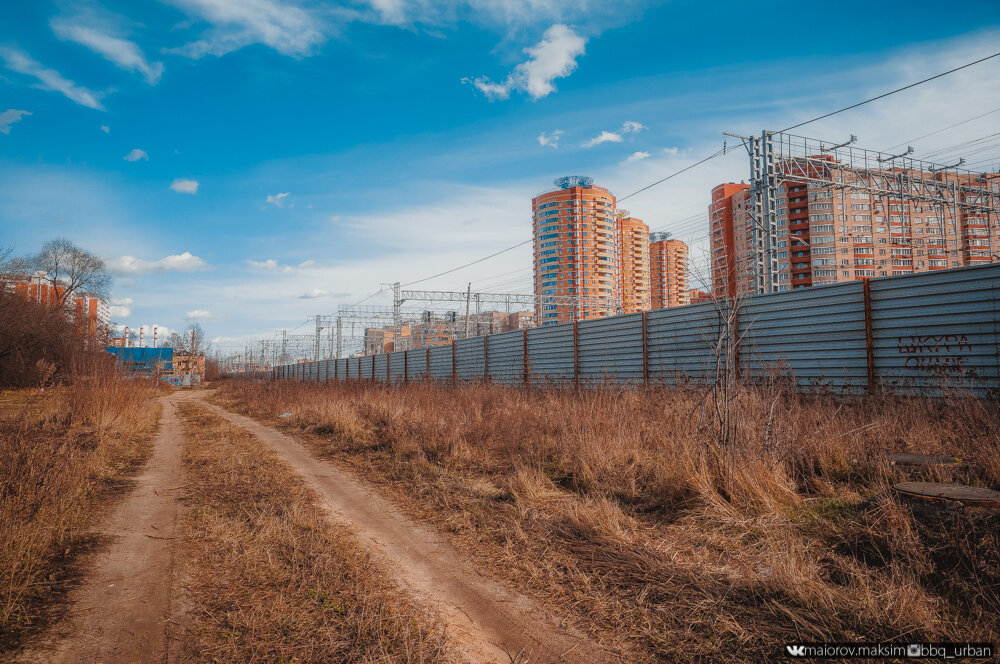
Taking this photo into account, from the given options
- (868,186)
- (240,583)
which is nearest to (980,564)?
(240,583)

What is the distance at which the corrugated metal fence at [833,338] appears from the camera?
712 centimetres

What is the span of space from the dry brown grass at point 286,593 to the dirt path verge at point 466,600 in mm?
172

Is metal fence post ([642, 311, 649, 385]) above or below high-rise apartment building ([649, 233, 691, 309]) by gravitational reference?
below

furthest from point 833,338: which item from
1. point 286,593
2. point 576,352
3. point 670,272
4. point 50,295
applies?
point 50,295

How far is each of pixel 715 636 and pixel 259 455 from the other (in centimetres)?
740

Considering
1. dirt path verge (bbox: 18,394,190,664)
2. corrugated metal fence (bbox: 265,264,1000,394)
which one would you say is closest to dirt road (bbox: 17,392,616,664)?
dirt path verge (bbox: 18,394,190,664)

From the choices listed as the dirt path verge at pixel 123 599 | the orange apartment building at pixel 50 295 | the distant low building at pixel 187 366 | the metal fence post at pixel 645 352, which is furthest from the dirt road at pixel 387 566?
the distant low building at pixel 187 366

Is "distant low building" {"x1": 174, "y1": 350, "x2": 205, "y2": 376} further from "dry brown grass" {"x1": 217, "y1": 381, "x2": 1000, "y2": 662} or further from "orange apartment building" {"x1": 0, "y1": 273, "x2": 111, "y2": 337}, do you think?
"dry brown grass" {"x1": 217, "y1": 381, "x2": 1000, "y2": 662}

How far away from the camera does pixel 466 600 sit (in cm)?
301

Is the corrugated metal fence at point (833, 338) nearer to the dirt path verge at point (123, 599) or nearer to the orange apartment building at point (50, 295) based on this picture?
the dirt path verge at point (123, 599)

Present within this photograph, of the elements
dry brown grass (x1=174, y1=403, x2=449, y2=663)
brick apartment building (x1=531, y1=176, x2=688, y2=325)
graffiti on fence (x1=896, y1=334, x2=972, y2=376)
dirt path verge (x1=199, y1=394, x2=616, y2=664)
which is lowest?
dirt path verge (x1=199, y1=394, x2=616, y2=664)

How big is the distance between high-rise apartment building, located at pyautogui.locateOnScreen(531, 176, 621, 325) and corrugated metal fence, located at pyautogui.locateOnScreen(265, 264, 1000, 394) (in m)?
95.8

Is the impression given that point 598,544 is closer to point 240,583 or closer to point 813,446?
point 240,583

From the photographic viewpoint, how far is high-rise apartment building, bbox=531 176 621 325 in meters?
110
